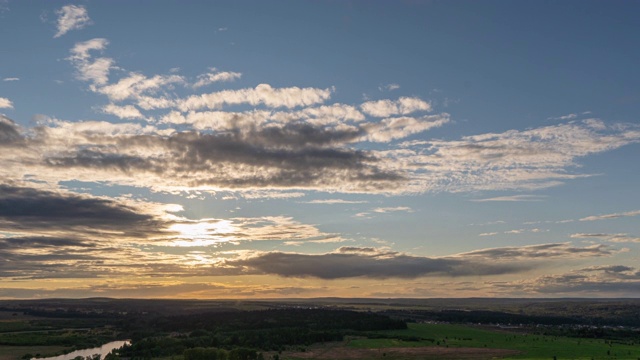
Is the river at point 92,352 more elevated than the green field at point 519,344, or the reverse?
the green field at point 519,344

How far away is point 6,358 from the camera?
12488 cm

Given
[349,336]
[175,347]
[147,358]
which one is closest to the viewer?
[147,358]

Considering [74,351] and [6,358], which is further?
[74,351]

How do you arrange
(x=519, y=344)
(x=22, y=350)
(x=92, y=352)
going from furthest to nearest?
1. (x=92, y=352)
2. (x=22, y=350)
3. (x=519, y=344)

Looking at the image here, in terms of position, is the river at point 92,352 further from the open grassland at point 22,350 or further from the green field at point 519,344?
the green field at point 519,344

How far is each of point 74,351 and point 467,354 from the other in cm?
10162

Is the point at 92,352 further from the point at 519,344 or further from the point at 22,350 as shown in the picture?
the point at 519,344

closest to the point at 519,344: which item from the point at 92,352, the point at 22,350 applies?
the point at 92,352

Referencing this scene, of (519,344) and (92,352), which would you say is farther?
(92,352)

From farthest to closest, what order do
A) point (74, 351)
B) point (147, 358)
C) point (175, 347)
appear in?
point (74, 351) → point (175, 347) → point (147, 358)

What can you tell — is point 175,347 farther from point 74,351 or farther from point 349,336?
point 349,336

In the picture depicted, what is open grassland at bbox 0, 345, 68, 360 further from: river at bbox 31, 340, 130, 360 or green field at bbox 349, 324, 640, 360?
green field at bbox 349, 324, 640, 360

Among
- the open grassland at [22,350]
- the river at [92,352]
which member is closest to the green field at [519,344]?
the river at [92,352]

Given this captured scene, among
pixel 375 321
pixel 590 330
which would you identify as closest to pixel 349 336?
pixel 375 321
